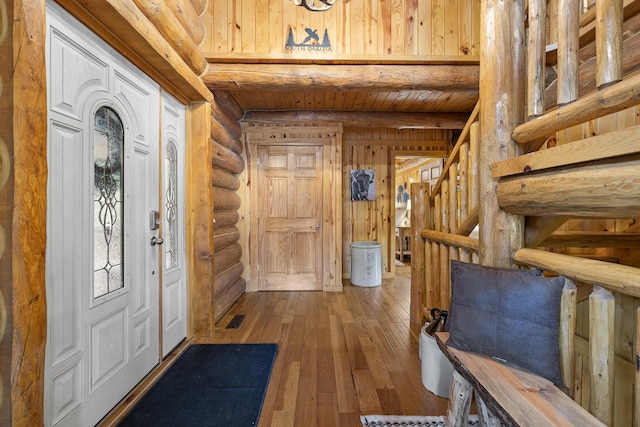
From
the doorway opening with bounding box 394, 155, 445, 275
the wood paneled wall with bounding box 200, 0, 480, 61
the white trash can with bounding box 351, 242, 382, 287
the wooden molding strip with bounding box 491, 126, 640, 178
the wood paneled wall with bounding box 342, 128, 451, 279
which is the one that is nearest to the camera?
the wooden molding strip with bounding box 491, 126, 640, 178

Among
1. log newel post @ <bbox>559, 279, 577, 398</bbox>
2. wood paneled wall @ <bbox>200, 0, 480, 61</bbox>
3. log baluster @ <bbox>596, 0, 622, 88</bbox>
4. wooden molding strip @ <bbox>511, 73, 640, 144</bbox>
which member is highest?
wood paneled wall @ <bbox>200, 0, 480, 61</bbox>

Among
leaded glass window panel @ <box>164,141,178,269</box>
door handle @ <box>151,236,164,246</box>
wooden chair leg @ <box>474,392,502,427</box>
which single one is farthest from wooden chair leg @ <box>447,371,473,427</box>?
leaded glass window panel @ <box>164,141,178,269</box>

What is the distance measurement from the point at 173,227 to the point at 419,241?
7.42ft

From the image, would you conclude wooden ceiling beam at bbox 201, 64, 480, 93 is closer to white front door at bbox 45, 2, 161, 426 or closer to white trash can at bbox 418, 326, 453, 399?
white front door at bbox 45, 2, 161, 426

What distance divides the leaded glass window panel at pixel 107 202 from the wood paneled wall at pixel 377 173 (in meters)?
3.63

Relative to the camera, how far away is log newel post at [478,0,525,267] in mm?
1629

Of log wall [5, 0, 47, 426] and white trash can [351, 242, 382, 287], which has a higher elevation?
log wall [5, 0, 47, 426]

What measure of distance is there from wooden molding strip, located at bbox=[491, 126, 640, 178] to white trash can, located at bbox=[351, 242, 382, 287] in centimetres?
298

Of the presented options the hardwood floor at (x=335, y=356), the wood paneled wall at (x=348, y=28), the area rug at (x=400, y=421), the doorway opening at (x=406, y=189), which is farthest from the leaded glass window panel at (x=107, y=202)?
the doorway opening at (x=406, y=189)

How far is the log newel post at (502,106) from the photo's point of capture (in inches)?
64.1

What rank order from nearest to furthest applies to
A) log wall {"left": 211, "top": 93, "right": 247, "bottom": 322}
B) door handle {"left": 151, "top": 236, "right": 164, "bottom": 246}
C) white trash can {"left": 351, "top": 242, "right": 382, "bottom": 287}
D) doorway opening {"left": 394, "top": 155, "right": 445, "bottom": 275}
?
door handle {"left": 151, "top": 236, "right": 164, "bottom": 246}
log wall {"left": 211, "top": 93, "right": 247, "bottom": 322}
white trash can {"left": 351, "top": 242, "right": 382, "bottom": 287}
doorway opening {"left": 394, "top": 155, "right": 445, "bottom": 275}

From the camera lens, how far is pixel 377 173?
5055mm

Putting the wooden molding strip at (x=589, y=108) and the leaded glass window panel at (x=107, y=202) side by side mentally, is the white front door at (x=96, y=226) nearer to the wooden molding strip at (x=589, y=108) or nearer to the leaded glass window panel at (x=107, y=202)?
the leaded glass window panel at (x=107, y=202)

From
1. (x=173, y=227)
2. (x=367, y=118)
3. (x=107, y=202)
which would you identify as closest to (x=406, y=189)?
(x=367, y=118)
